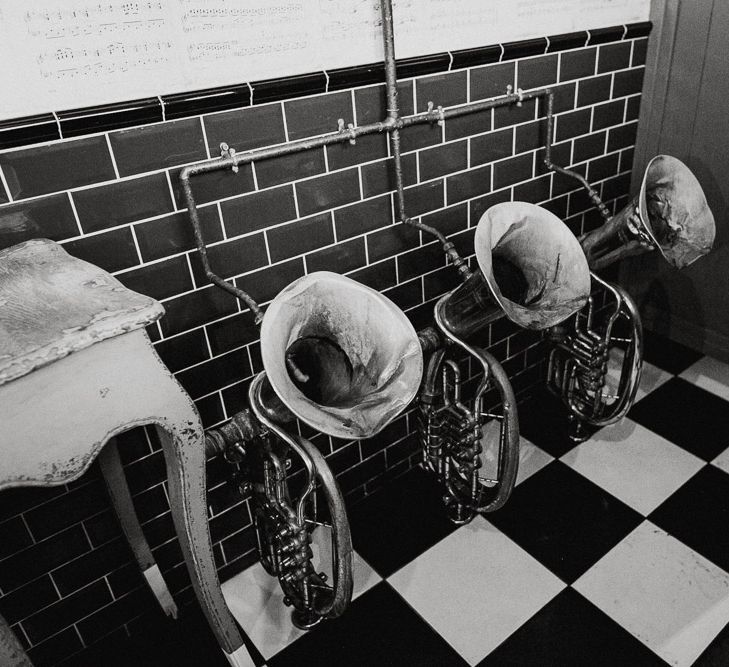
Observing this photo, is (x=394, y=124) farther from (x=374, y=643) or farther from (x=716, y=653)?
(x=716, y=653)

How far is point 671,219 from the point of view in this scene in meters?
1.84

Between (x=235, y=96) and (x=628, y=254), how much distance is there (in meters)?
1.22

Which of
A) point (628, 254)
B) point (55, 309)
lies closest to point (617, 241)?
point (628, 254)

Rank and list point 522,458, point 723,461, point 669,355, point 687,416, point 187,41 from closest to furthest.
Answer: point 187,41, point 723,461, point 522,458, point 687,416, point 669,355

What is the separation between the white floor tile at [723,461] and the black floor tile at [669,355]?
47cm

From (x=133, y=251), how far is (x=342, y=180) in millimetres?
569

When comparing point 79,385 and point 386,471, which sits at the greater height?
point 79,385

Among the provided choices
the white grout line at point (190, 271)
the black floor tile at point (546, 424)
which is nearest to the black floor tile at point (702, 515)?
the black floor tile at point (546, 424)

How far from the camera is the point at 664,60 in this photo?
7.24 feet

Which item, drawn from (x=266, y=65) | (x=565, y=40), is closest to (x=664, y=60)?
(x=565, y=40)

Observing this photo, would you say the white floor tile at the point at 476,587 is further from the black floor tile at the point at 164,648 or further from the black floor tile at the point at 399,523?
the black floor tile at the point at 164,648

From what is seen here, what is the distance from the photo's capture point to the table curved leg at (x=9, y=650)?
0.95 metres

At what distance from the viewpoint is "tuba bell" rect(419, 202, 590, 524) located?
1549 mm

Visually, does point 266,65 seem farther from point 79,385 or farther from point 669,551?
point 669,551
